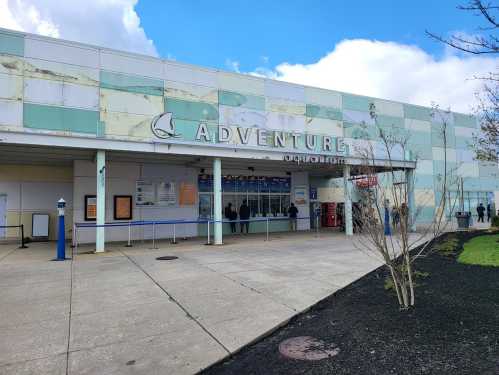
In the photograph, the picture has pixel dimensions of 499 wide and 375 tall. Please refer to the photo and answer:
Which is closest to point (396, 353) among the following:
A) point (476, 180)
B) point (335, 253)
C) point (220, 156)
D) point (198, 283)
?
point (198, 283)

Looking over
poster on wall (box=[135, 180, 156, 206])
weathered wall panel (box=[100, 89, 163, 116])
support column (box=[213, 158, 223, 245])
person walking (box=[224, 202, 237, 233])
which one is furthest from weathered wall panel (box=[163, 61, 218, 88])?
person walking (box=[224, 202, 237, 233])

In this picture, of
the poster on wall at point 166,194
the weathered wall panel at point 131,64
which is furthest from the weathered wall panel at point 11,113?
the poster on wall at point 166,194

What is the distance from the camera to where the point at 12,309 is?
5.55m

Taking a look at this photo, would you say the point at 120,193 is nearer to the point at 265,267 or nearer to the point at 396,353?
the point at 265,267

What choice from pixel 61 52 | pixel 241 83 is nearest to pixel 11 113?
Answer: pixel 61 52

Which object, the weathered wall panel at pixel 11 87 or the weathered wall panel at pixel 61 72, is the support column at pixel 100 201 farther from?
the weathered wall panel at pixel 11 87

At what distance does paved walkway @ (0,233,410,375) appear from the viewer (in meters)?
3.78

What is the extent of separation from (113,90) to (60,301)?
8.86m

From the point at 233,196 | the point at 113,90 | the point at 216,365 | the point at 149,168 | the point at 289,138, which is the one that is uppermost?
the point at 113,90

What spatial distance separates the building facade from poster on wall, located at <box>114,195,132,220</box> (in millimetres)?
61

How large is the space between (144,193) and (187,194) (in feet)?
6.77

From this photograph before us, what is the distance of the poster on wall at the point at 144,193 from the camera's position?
16.8m

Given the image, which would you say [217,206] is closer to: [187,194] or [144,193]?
[187,194]

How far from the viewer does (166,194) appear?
17406 millimetres
